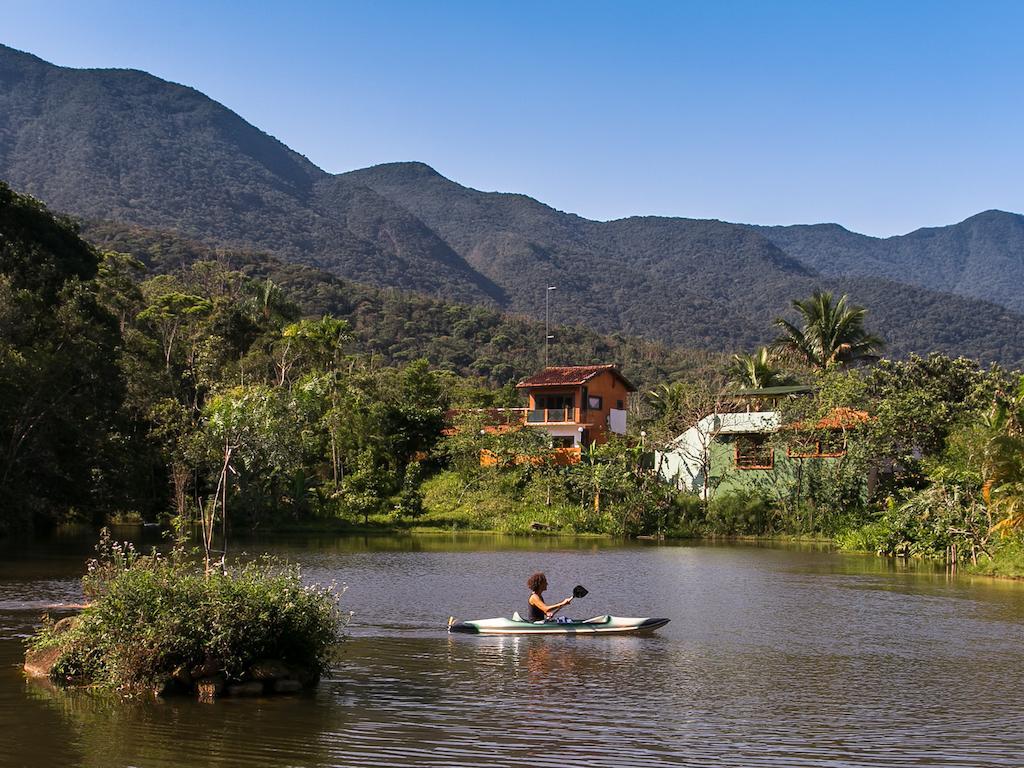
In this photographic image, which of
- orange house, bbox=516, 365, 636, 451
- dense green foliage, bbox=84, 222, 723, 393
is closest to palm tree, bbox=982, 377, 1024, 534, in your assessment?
orange house, bbox=516, 365, 636, 451

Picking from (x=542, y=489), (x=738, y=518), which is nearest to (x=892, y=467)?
(x=738, y=518)

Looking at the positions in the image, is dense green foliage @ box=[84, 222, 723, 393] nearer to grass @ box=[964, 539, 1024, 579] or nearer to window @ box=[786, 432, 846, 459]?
window @ box=[786, 432, 846, 459]

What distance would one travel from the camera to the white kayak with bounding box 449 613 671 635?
18.8m

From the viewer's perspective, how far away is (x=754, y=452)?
47.9 meters

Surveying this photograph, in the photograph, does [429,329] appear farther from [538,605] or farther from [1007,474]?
[538,605]

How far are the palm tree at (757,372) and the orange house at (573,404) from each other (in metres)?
7.41

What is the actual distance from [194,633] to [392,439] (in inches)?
1607

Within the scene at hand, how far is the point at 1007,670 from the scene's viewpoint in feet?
54.1

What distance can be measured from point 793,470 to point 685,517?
16.7ft

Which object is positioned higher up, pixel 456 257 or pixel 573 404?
pixel 456 257

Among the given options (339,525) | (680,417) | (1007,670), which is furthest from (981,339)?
(1007,670)

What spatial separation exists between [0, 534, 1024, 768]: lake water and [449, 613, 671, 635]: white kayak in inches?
7.5

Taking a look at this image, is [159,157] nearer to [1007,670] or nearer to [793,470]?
[793,470]

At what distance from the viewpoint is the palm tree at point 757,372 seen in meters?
58.3
